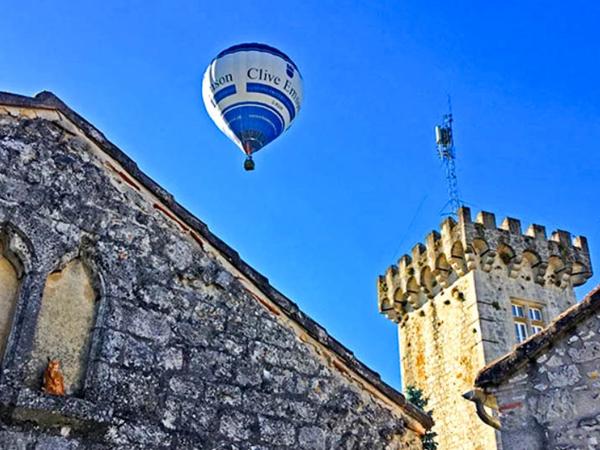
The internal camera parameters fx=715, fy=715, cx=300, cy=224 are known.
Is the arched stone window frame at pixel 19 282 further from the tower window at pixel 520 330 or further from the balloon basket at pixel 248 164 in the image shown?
the tower window at pixel 520 330

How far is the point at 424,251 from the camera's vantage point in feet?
68.6

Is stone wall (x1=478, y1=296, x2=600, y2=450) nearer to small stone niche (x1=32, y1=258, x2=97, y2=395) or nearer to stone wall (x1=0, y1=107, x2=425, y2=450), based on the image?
stone wall (x1=0, y1=107, x2=425, y2=450)

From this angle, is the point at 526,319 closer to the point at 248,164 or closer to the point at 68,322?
the point at 248,164

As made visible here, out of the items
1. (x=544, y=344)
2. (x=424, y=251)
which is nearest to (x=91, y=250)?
(x=544, y=344)

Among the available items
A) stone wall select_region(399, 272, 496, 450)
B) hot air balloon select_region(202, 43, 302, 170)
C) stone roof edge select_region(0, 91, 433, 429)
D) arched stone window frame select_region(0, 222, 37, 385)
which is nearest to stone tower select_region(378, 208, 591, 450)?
stone wall select_region(399, 272, 496, 450)

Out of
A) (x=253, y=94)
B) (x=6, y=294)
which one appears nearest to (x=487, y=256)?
(x=253, y=94)

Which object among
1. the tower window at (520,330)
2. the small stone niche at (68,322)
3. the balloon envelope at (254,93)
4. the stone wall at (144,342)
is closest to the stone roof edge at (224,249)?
the stone wall at (144,342)

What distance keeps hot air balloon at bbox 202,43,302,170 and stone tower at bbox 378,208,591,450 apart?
9215 mm

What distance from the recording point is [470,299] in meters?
18.5

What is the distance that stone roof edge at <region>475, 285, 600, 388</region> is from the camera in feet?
17.6

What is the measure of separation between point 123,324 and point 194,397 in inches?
26.0

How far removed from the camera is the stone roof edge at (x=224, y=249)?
4852 millimetres

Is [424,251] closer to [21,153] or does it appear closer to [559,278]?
[559,278]

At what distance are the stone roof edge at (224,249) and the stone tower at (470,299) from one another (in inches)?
496
